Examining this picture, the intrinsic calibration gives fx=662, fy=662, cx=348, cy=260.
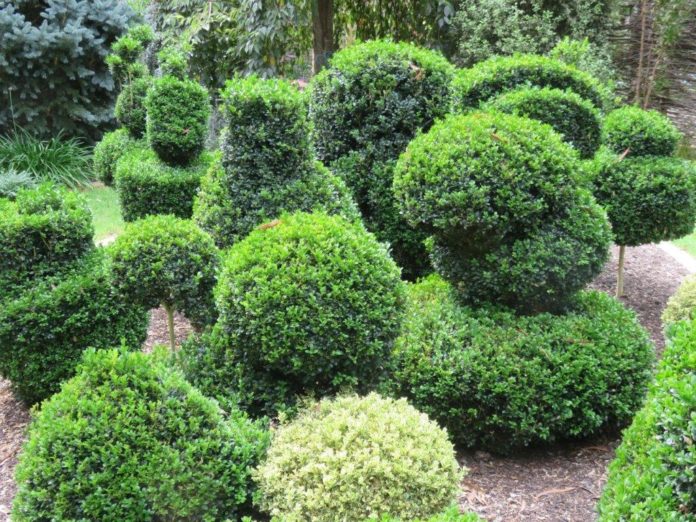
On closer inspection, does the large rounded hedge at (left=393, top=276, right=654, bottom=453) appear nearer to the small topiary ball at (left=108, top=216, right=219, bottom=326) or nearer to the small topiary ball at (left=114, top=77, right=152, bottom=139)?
the small topiary ball at (left=108, top=216, right=219, bottom=326)

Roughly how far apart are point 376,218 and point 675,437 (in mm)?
4238

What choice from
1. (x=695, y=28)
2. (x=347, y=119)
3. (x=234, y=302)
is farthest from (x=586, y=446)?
(x=695, y=28)

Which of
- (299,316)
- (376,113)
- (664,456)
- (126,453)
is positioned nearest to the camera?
(664,456)

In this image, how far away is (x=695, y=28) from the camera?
14.2 metres

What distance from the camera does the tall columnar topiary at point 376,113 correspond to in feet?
19.9

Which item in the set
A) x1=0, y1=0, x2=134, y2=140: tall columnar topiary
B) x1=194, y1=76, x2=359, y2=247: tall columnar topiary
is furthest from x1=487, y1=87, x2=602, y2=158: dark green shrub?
x1=0, y1=0, x2=134, y2=140: tall columnar topiary

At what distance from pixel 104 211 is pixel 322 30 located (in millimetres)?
5533

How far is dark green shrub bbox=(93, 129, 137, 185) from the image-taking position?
1056 centimetres

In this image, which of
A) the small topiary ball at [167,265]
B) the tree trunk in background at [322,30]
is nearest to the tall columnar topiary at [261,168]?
the small topiary ball at [167,265]

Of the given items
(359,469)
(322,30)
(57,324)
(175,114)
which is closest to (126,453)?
(359,469)

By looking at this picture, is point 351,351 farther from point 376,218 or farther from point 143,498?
point 376,218

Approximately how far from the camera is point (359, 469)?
2.92m

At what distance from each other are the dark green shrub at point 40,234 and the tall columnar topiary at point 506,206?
7.74 ft

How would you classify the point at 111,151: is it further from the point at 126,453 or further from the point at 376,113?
the point at 126,453
